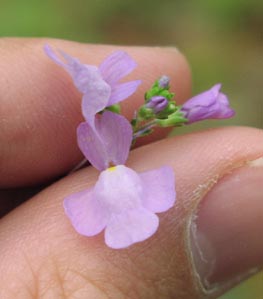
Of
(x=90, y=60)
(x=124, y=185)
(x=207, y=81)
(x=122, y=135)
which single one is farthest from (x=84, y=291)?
(x=207, y=81)

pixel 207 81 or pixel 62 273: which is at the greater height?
pixel 62 273

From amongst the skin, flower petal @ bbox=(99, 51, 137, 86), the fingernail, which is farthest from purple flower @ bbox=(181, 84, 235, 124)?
flower petal @ bbox=(99, 51, 137, 86)

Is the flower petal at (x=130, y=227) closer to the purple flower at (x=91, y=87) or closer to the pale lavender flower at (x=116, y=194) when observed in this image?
the pale lavender flower at (x=116, y=194)

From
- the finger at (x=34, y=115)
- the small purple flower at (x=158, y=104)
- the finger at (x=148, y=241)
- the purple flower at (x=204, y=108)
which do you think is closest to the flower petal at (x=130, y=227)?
the finger at (x=148, y=241)

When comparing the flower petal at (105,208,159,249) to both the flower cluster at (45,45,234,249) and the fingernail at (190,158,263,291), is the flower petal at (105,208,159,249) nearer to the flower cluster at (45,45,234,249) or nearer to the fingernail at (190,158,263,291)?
the flower cluster at (45,45,234,249)

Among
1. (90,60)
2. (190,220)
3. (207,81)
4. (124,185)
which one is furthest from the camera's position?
(207,81)

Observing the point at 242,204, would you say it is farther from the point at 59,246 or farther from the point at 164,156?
the point at 59,246

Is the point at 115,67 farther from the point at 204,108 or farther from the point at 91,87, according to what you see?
the point at 204,108
